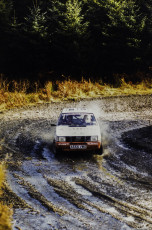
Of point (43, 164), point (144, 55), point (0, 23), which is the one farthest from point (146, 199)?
point (0, 23)

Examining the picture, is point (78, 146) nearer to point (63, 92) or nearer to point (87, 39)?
point (63, 92)

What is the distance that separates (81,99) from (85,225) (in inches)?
585

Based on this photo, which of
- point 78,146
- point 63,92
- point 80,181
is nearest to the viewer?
point 80,181

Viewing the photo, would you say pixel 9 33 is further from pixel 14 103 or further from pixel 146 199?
pixel 146 199

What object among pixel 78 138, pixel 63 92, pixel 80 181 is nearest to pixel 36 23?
pixel 63 92

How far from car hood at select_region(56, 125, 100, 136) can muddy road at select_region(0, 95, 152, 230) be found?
800 mm

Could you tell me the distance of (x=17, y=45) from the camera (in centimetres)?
2705

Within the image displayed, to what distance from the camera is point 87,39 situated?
83.9 ft

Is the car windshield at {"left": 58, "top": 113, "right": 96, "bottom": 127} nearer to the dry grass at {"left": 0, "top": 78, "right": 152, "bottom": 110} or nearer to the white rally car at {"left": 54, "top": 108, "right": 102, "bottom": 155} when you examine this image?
the white rally car at {"left": 54, "top": 108, "right": 102, "bottom": 155}

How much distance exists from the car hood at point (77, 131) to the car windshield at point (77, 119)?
27 centimetres

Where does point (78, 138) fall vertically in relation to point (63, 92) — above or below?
below

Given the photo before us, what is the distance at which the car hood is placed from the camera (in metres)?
9.53

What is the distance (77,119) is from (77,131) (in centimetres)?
106

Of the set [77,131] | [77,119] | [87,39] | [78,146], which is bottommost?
[78,146]
